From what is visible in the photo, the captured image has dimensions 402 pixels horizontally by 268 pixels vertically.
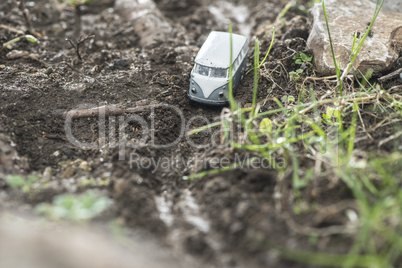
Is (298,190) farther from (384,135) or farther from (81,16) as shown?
(81,16)

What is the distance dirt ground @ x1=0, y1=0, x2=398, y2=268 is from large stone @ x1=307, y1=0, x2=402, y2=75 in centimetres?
22

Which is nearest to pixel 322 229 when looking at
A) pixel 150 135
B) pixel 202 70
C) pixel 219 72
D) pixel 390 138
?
pixel 390 138

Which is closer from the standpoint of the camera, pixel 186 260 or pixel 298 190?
pixel 186 260

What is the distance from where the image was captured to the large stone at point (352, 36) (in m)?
4.16

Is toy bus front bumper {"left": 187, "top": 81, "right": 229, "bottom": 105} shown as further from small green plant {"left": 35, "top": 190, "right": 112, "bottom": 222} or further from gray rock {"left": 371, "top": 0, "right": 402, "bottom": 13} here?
gray rock {"left": 371, "top": 0, "right": 402, "bottom": 13}

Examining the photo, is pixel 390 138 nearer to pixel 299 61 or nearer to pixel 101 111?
pixel 299 61

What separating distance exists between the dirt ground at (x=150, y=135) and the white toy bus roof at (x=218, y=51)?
44 cm

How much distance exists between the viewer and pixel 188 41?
5488 mm

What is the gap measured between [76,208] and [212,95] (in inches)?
81.5

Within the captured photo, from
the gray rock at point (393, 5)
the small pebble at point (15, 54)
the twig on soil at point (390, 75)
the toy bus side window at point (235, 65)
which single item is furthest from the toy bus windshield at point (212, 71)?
the gray rock at point (393, 5)

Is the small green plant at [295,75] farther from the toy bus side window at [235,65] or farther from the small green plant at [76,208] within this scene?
the small green plant at [76,208]

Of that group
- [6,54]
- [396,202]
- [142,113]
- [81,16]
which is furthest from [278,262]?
[81,16]

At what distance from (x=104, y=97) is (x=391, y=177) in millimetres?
2946

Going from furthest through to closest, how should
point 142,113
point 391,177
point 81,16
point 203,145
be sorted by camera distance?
point 81,16 → point 142,113 → point 203,145 → point 391,177
